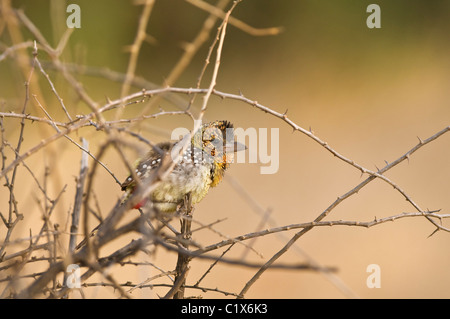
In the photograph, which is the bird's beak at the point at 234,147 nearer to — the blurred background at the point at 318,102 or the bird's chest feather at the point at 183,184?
the bird's chest feather at the point at 183,184

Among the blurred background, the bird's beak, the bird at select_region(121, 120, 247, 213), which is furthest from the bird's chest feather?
the blurred background

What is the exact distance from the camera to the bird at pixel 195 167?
245 centimetres

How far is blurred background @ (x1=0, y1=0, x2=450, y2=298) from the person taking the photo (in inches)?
230

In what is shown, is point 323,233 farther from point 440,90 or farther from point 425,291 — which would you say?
point 440,90

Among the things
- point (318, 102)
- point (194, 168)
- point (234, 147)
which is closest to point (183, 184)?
point (194, 168)

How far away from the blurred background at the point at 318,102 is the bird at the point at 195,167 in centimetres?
297

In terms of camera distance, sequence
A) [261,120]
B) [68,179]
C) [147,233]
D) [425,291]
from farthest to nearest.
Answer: [261,120] → [68,179] → [425,291] → [147,233]

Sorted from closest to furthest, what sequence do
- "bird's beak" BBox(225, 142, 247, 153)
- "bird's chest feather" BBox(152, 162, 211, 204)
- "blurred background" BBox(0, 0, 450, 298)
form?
"bird's chest feather" BBox(152, 162, 211, 204) → "bird's beak" BBox(225, 142, 247, 153) → "blurred background" BBox(0, 0, 450, 298)

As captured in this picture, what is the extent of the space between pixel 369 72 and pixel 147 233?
273 inches

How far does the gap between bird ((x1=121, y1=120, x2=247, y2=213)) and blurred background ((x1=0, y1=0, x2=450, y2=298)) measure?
2.97 m

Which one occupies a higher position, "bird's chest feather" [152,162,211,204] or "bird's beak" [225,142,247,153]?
"bird's beak" [225,142,247,153]

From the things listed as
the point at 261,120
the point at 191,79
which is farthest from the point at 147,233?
the point at 191,79

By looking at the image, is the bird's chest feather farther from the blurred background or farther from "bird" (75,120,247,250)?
the blurred background

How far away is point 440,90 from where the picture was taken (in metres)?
7.52
